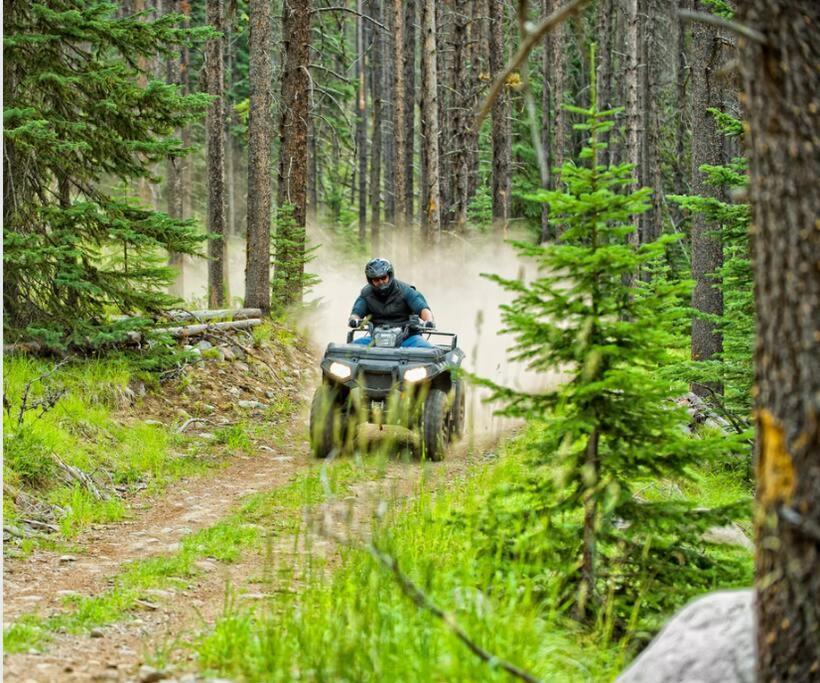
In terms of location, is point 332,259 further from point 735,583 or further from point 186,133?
point 735,583

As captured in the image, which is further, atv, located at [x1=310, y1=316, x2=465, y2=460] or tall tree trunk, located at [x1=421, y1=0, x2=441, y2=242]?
tall tree trunk, located at [x1=421, y1=0, x2=441, y2=242]

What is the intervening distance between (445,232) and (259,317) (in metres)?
8.65

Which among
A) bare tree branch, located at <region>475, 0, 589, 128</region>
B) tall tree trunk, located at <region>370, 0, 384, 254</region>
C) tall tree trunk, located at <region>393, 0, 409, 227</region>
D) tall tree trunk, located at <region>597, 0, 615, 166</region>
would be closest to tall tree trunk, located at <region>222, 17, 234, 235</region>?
tall tree trunk, located at <region>370, 0, 384, 254</region>

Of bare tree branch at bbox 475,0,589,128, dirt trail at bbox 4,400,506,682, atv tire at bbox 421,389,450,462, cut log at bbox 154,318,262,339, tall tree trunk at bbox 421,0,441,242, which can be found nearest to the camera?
bare tree branch at bbox 475,0,589,128

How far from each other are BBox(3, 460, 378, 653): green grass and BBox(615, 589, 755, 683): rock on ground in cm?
175

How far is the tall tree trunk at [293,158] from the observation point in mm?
18156

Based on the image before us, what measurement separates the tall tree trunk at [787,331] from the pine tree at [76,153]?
8.30 meters

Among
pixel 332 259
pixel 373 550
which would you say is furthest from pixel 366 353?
pixel 332 259

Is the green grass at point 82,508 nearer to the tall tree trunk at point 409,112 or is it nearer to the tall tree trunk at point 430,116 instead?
the tall tree trunk at point 430,116

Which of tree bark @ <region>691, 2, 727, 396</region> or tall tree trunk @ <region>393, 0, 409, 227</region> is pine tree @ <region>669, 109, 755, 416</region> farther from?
tall tree trunk @ <region>393, 0, 409, 227</region>

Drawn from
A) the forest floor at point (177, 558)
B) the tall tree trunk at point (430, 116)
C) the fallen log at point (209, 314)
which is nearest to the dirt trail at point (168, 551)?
the forest floor at point (177, 558)

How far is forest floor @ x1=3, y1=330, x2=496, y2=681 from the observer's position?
4148 mm

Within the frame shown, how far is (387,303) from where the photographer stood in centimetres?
1100

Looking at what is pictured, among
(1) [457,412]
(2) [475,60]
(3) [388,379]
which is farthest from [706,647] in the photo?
(2) [475,60]
